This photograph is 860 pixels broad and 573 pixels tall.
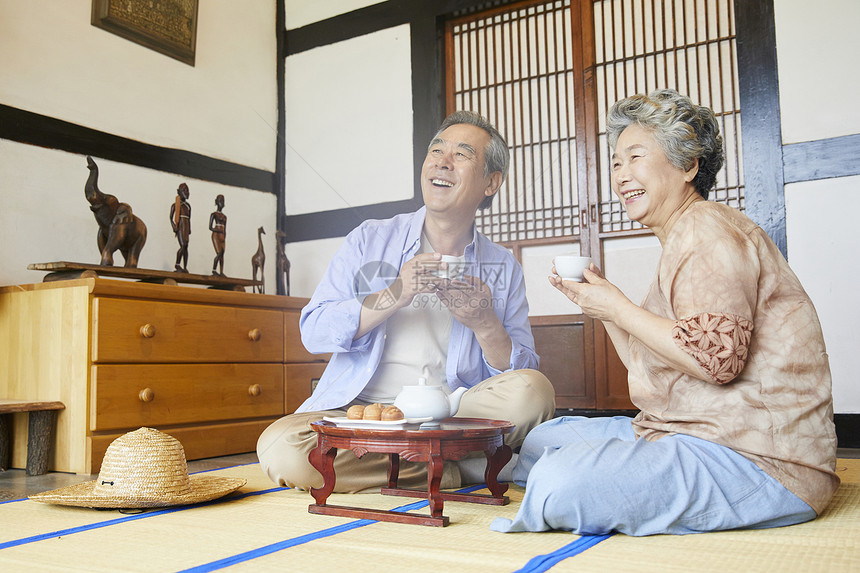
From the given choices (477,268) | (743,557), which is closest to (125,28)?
(477,268)

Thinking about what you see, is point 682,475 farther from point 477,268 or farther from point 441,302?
point 477,268

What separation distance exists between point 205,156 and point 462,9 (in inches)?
69.6

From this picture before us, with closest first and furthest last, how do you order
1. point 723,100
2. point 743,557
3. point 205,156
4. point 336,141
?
1. point 743,557
2. point 723,100
3. point 205,156
4. point 336,141

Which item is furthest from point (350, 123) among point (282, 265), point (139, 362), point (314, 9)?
point (139, 362)

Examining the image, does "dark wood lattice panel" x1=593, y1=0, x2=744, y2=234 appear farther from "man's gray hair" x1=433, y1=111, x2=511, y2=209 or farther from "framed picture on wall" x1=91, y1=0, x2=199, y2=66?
"framed picture on wall" x1=91, y1=0, x2=199, y2=66

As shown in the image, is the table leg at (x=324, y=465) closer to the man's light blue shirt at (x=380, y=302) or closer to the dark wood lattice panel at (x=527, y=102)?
the man's light blue shirt at (x=380, y=302)

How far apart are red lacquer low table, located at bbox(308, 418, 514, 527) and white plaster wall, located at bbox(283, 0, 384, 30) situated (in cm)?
370

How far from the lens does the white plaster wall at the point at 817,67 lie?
11.6ft

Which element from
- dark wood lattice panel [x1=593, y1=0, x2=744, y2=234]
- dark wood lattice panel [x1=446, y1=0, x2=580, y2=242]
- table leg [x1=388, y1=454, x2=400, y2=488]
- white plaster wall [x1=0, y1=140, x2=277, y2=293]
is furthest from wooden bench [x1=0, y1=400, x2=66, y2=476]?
dark wood lattice panel [x1=593, y1=0, x2=744, y2=234]

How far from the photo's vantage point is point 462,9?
15.0 ft

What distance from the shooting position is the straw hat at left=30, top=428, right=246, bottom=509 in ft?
6.31

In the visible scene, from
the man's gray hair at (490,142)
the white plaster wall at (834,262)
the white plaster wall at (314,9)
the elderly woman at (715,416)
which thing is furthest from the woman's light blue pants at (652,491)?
the white plaster wall at (314,9)

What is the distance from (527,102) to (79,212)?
2530mm

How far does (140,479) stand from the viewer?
6.36 feet
